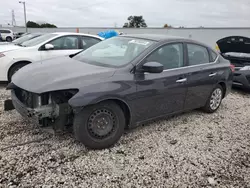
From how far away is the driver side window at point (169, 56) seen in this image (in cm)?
365

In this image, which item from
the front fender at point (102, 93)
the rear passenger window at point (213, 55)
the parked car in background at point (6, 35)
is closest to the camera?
the front fender at point (102, 93)

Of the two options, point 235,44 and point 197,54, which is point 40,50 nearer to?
point 197,54

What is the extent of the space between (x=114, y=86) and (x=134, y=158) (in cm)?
101

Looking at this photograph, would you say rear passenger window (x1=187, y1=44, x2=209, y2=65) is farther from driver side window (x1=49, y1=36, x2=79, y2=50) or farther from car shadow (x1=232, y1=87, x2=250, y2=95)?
driver side window (x1=49, y1=36, x2=79, y2=50)

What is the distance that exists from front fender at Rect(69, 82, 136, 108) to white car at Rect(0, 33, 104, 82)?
342 cm

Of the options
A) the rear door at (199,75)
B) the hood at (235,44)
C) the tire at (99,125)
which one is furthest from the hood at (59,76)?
the hood at (235,44)

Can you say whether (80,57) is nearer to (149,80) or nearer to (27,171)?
(149,80)

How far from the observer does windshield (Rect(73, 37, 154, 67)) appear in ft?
11.7

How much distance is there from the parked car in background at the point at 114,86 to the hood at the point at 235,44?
2.72 meters

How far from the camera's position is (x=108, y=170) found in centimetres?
280

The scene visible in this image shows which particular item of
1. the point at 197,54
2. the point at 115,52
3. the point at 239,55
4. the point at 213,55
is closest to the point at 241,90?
the point at 239,55

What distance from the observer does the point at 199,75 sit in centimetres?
426

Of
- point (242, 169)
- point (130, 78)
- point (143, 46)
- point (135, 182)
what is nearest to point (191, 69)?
point (143, 46)

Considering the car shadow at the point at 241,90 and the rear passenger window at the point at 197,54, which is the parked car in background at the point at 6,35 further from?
the rear passenger window at the point at 197,54
